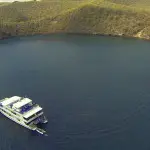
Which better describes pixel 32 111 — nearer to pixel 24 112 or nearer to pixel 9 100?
pixel 24 112

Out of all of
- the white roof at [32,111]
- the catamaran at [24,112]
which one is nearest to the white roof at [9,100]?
the catamaran at [24,112]

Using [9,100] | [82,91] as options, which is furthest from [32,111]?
[82,91]

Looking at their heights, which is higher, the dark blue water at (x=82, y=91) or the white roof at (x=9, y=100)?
the white roof at (x=9, y=100)

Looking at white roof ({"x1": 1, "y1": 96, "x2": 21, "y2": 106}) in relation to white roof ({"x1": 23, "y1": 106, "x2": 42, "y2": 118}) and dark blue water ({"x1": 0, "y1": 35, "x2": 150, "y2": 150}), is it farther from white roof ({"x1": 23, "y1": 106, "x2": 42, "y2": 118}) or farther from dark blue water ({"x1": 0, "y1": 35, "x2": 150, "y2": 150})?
white roof ({"x1": 23, "y1": 106, "x2": 42, "y2": 118})

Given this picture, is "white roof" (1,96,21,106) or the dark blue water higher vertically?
"white roof" (1,96,21,106)

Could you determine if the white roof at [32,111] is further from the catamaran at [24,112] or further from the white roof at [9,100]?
the white roof at [9,100]

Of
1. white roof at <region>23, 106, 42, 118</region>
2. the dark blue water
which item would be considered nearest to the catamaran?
white roof at <region>23, 106, 42, 118</region>
